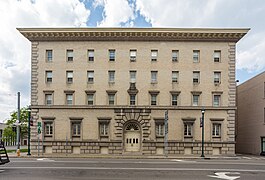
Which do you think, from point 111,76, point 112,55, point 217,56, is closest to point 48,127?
point 111,76

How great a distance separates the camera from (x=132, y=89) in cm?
3041

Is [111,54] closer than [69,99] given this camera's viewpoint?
No

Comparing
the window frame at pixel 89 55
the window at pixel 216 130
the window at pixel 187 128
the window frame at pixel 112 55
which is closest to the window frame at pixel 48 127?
the window frame at pixel 89 55

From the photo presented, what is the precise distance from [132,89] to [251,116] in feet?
60.4

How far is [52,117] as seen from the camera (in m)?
30.3

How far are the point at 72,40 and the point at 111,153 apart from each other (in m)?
15.7

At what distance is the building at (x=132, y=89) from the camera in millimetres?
29984

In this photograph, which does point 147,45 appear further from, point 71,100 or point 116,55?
point 71,100

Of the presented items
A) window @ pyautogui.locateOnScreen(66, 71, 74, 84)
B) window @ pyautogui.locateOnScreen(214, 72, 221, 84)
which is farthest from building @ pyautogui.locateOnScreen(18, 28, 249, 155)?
window @ pyautogui.locateOnScreen(214, 72, 221, 84)

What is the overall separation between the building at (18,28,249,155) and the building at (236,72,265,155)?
187 inches

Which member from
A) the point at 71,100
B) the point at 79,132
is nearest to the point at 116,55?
the point at 71,100

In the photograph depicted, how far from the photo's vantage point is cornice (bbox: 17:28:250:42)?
30547 mm

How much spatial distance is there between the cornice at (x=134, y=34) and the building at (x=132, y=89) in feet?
0.42

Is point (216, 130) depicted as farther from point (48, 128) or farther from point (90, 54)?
point (48, 128)
